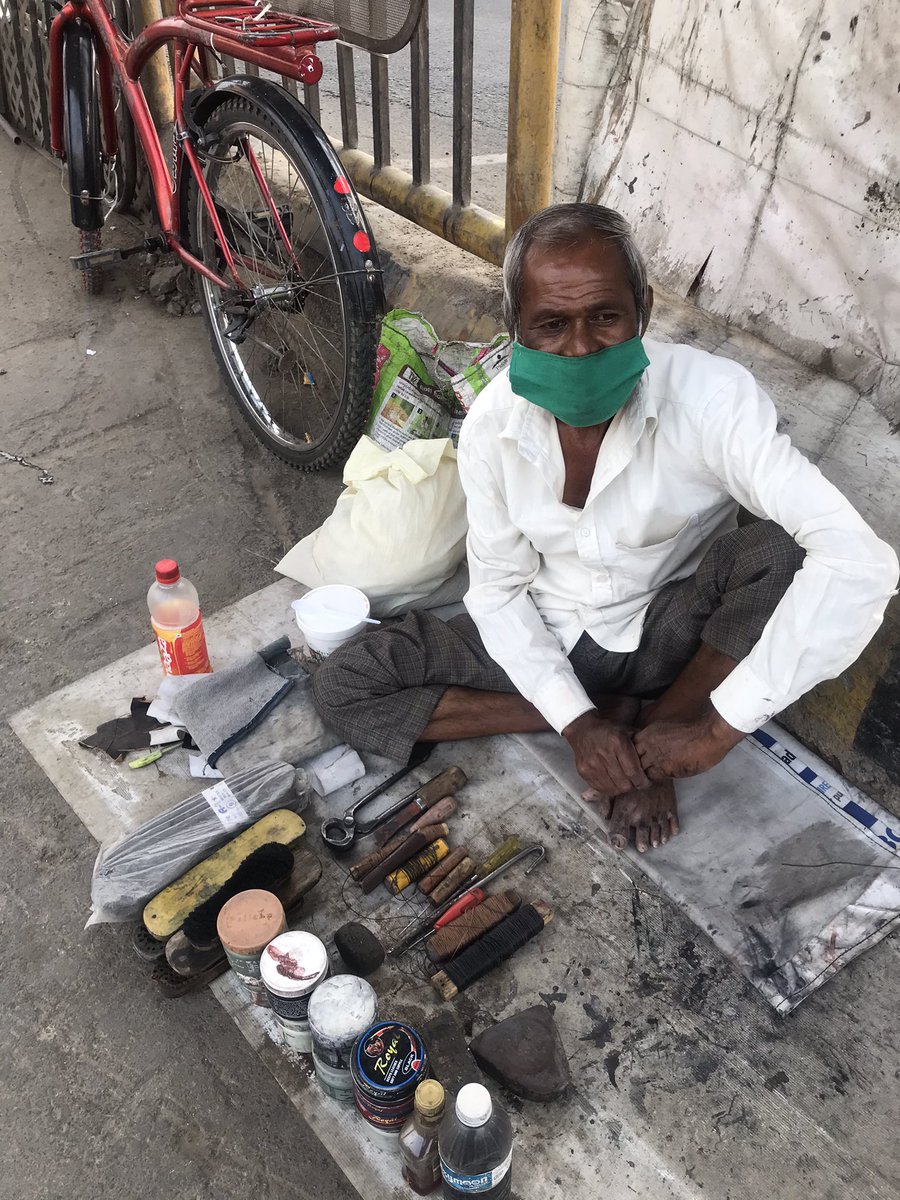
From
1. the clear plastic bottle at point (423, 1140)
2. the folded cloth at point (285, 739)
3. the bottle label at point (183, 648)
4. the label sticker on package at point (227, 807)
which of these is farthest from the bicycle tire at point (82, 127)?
the clear plastic bottle at point (423, 1140)

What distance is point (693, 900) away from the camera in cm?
205

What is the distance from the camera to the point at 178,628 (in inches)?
92.4

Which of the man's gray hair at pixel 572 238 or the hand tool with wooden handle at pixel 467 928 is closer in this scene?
the man's gray hair at pixel 572 238

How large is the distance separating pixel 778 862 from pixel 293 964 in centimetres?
108

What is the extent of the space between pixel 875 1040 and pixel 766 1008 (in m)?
0.20

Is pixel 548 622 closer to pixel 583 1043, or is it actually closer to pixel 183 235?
pixel 583 1043

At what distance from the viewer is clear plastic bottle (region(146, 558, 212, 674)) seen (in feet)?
7.73

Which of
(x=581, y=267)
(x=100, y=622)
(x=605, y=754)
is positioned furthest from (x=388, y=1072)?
(x=100, y=622)

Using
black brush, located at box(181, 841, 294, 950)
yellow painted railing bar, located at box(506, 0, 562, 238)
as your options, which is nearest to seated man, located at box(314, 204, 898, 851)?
black brush, located at box(181, 841, 294, 950)

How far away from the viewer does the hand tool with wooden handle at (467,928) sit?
1.92m

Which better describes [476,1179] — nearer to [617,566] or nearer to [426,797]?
[426,797]

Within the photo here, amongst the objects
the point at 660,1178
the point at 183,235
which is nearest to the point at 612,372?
the point at 660,1178

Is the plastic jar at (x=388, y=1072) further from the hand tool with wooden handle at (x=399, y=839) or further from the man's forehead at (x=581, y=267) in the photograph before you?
the man's forehead at (x=581, y=267)

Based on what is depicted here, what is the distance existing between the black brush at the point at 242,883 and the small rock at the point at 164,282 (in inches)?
114
